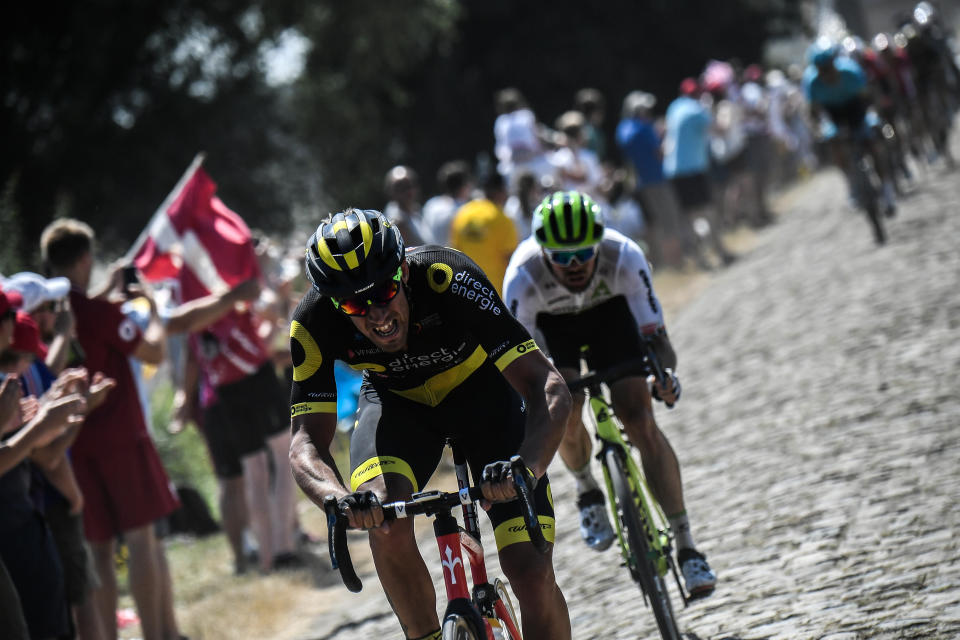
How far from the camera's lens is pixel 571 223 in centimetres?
654

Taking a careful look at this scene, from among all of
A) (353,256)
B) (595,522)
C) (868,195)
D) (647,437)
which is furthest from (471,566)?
(868,195)

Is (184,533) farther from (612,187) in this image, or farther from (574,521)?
(612,187)

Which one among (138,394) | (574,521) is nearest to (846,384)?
(574,521)

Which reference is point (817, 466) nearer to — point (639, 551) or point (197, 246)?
point (639, 551)

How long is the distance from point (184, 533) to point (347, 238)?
7.69 metres

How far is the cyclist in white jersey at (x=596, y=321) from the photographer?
21.5ft

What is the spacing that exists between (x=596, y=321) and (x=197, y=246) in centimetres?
401

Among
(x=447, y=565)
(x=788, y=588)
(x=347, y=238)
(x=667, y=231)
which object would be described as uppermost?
(x=667, y=231)

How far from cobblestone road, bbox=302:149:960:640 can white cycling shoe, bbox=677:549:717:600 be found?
190mm

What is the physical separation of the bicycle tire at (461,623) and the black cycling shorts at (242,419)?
213 inches

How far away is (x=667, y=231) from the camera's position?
18484 mm

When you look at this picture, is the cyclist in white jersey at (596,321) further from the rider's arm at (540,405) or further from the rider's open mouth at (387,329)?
the rider's open mouth at (387,329)

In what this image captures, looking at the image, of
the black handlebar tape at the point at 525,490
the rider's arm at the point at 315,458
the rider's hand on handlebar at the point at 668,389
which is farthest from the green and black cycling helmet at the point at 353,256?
the rider's hand on handlebar at the point at 668,389

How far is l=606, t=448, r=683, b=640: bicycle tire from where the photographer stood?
5980mm
